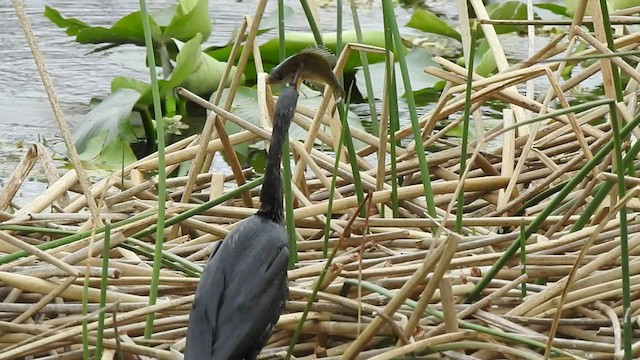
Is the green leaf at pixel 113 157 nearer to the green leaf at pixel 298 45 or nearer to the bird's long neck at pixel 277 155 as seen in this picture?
the green leaf at pixel 298 45

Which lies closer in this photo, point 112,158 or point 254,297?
point 254,297

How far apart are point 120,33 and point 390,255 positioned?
2257 mm

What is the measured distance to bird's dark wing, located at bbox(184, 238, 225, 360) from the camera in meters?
1.44

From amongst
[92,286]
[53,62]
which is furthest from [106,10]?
[92,286]

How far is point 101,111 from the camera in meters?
3.54

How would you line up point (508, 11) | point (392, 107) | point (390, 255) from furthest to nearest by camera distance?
1. point (508, 11)
2. point (392, 107)
3. point (390, 255)

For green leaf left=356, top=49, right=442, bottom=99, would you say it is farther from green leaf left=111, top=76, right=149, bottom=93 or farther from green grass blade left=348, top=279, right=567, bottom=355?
green grass blade left=348, top=279, right=567, bottom=355

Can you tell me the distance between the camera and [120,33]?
13.0 feet

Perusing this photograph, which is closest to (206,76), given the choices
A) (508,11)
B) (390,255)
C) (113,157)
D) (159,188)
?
(113,157)

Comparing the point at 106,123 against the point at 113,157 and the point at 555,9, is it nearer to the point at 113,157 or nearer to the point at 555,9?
the point at 113,157

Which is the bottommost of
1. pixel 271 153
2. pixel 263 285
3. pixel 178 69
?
pixel 178 69

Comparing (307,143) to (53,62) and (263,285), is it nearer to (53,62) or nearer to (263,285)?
(263,285)

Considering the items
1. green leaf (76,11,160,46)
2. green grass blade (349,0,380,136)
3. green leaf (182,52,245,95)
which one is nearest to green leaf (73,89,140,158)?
green leaf (182,52,245,95)

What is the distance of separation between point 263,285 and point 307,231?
69 cm
